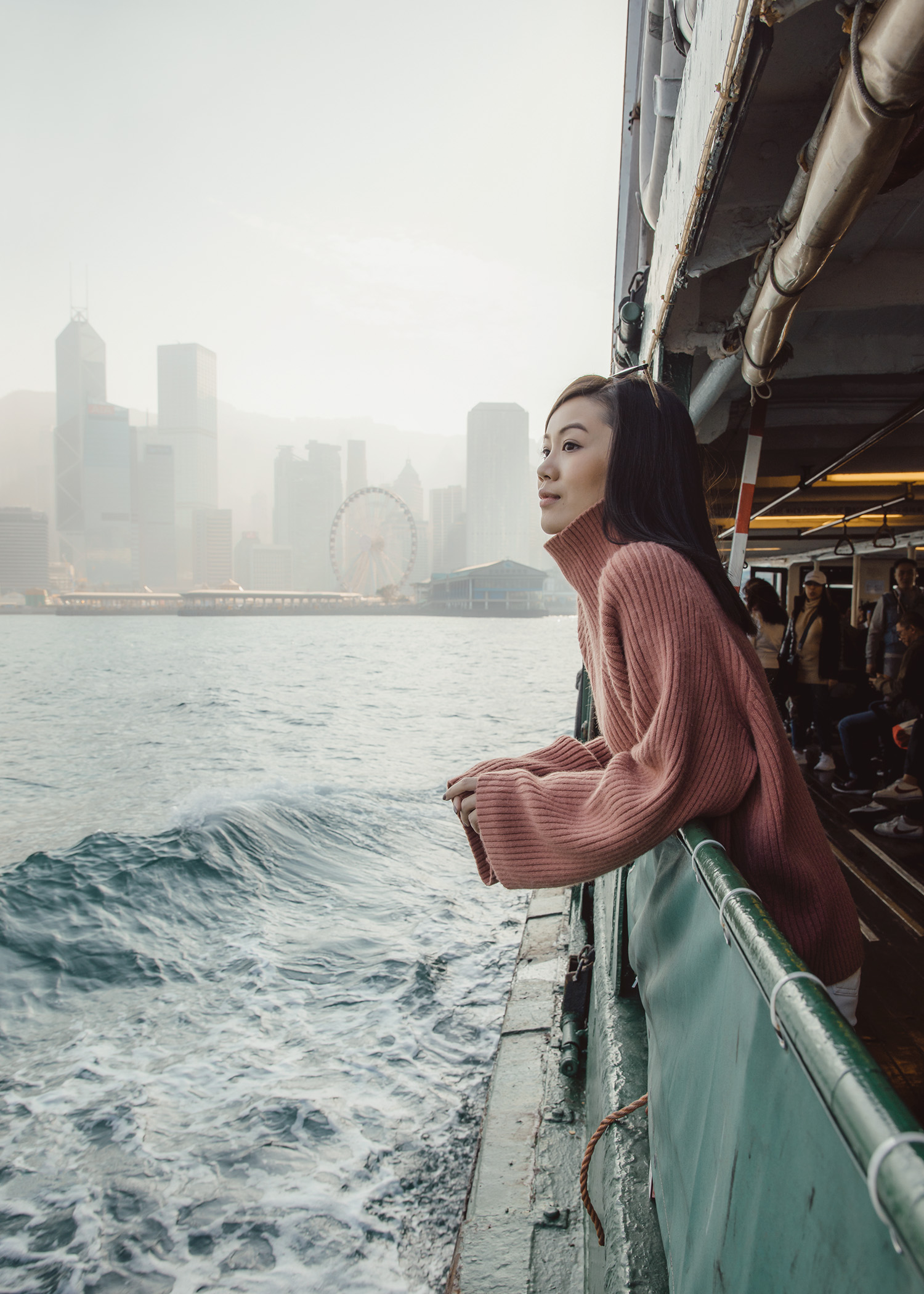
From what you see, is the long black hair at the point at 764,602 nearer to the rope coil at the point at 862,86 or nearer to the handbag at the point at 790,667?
the handbag at the point at 790,667

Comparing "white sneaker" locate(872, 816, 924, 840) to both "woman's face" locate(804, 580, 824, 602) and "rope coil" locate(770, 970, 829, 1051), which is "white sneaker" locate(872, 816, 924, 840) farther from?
"rope coil" locate(770, 970, 829, 1051)

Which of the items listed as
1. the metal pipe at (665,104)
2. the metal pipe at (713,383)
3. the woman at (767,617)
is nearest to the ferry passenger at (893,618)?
the woman at (767,617)

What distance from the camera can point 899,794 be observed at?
5977 mm

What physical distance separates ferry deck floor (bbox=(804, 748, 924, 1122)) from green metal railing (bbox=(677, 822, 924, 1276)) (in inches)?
29.6

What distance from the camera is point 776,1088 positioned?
2.82 ft

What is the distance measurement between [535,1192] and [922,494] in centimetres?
618

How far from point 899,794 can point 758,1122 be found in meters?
5.94

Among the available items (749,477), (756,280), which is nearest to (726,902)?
(756,280)

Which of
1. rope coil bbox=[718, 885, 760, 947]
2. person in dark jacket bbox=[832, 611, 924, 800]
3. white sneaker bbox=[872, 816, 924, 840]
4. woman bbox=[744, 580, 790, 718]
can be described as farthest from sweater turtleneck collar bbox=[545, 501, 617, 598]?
woman bbox=[744, 580, 790, 718]

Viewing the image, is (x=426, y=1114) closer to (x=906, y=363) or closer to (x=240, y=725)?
(x=906, y=363)

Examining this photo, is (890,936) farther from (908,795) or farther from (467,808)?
(467,808)

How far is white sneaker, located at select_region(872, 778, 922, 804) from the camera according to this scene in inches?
229

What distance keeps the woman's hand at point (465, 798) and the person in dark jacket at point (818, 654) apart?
20.6 ft

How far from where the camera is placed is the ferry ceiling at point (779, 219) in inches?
50.6
